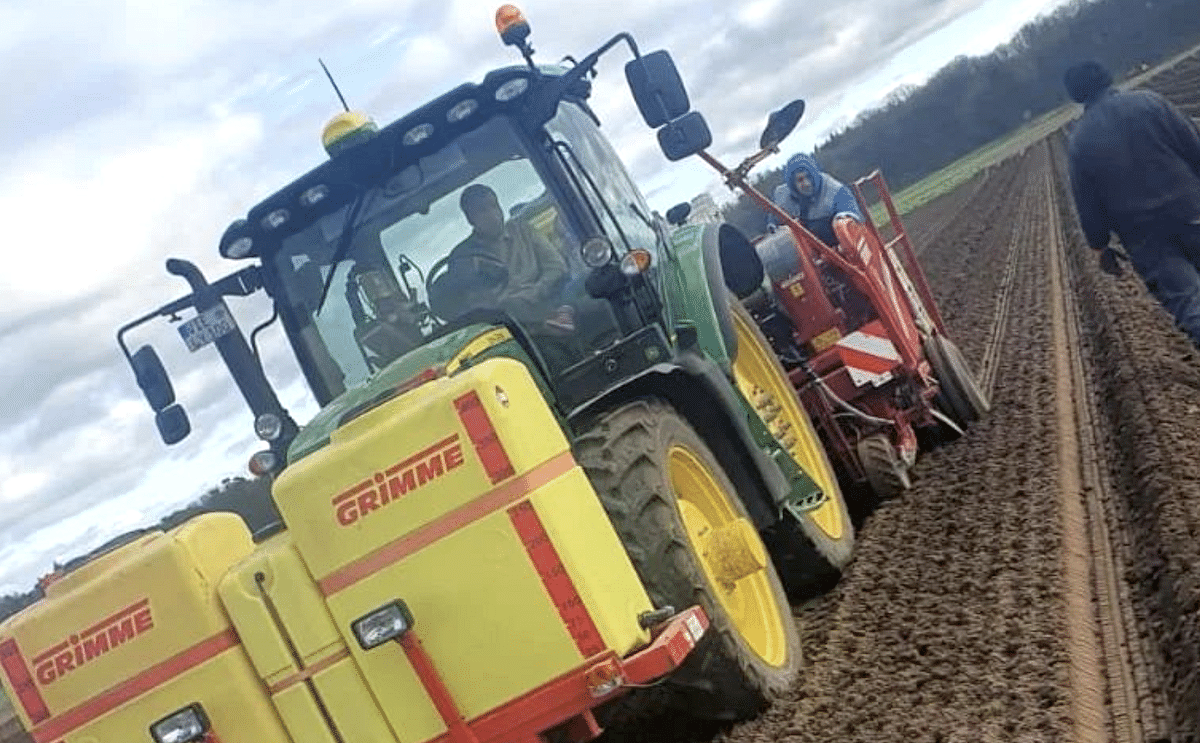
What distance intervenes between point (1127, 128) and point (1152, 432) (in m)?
1.74

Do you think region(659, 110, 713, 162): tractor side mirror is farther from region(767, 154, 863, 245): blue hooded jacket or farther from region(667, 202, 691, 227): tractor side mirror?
region(767, 154, 863, 245): blue hooded jacket

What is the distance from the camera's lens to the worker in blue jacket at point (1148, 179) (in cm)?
746

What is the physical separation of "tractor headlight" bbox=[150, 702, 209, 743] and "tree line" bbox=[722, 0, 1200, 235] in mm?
75379

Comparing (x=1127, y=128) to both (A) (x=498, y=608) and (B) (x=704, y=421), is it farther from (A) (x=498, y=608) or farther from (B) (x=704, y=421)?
(A) (x=498, y=608)

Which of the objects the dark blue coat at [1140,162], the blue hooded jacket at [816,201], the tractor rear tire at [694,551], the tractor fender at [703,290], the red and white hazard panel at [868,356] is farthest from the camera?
the blue hooded jacket at [816,201]

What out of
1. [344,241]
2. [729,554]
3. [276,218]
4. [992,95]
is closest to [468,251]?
[344,241]

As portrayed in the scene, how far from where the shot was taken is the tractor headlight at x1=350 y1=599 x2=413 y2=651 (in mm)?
4105

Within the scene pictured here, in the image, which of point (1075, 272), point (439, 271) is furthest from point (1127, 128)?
point (1075, 272)

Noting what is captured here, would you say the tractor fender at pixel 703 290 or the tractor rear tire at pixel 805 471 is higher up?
the tractor fender at pixel 703 290

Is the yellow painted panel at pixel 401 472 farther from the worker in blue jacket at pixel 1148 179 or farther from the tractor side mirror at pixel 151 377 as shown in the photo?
the worker in blue jacket at pixel 1148 179

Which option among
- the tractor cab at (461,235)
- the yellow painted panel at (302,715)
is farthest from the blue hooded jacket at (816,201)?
the yellow painted panel at (302,715)

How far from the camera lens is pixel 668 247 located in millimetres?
Answer: 6715

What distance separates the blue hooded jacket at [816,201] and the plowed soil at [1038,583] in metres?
1.64

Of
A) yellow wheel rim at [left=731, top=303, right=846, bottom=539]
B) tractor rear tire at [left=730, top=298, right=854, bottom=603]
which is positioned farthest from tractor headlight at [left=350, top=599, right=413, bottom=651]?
yellow wheel rim at [left=731, top=303, right=846, bottom=539]
